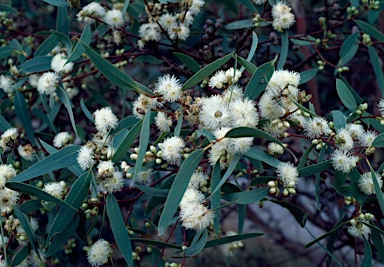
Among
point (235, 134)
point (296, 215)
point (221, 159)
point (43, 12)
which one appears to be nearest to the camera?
point (235, 134)

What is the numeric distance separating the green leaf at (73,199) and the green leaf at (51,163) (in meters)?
0.10

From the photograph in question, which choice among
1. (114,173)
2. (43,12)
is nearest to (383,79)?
(114,173)

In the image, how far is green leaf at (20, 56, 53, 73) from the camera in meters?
2.02

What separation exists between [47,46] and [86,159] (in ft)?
2.83

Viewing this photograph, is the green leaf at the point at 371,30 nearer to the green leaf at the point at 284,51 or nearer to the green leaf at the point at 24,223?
the green leaf at the point at 284,51

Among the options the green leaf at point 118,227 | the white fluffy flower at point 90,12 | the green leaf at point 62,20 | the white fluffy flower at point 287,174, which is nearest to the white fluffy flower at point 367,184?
the white fluffy flower at point 287,174

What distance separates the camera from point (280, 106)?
1.44 m

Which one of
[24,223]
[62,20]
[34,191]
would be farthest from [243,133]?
[62,20]

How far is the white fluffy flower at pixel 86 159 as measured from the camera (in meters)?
1.49

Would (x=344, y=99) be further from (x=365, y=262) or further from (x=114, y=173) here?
(x=114, y=173)

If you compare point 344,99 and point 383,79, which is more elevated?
point 383,79

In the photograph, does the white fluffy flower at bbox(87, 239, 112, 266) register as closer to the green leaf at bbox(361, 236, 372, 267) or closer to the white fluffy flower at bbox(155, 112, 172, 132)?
the white fluffy flower at bbox(155, 112, 172, 132)

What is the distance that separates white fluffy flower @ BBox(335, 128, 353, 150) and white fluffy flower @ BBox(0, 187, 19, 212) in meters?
1.04

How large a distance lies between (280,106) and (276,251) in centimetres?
383
